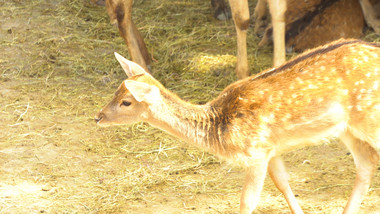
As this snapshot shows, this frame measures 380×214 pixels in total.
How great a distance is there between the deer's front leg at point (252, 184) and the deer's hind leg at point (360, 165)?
685mm

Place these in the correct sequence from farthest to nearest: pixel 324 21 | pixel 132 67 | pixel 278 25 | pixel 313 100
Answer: pixel 324 21, pixel 278 25, pixel 132 67, pixel 313 100

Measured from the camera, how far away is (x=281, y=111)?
4.00 metres

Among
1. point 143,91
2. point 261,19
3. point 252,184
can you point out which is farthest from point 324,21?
point 143,91

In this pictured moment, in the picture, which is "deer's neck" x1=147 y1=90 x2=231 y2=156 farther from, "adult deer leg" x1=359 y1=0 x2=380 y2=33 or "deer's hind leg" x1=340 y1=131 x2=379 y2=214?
"adult deer leg" x1=359 y1=0 x2=380 y2=33

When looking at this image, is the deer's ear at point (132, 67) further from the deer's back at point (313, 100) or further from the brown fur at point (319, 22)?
the brown fur at point (319, 22)

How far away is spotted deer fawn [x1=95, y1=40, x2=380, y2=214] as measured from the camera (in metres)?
3.91

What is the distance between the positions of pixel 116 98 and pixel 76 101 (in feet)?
8.30

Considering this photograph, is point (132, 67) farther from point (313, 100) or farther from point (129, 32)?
point (129, 32)

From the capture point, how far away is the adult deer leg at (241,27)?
6.44 metres

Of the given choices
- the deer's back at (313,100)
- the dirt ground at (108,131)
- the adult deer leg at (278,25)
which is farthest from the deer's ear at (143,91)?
the adult deer leg at (278,25)

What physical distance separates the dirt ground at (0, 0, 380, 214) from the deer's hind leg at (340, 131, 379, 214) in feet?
1.00

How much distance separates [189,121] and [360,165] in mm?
1264

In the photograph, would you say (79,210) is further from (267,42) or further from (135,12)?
(135,12)

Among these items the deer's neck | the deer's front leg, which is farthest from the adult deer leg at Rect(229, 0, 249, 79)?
the deer's front leg
